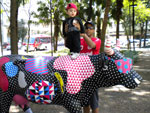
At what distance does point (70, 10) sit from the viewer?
2342mm

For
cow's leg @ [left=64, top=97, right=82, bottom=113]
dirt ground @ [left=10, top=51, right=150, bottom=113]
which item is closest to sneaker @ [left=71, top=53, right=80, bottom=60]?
cow's leg @ [left=64, top=97, right=82, bottom=113]

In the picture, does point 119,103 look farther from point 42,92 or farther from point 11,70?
point 11,70

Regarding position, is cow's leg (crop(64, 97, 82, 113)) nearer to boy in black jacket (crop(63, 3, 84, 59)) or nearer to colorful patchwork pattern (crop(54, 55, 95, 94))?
colorful patchwork pattern (crop(54, 55, 95, 94))

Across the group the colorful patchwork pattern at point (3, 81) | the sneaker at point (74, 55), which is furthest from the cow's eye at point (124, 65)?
the colorful patchwork pattern at point (3, 81)

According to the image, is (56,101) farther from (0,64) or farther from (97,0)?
(97,0)

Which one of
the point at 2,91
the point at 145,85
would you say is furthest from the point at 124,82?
the point at 145,85

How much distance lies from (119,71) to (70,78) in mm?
610

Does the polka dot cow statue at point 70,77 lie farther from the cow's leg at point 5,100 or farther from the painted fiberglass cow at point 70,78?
the cow's leg at point 5,100

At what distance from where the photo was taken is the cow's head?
6.86ft

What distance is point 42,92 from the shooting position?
7.38 feet

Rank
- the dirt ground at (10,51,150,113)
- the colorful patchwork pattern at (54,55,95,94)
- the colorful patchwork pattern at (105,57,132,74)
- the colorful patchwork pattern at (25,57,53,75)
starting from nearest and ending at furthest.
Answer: the colorful patchwork pattern at (105,57,132,74)
the colorful patchwork pattern at (54,55,95,94)
the colorful patchwork pattern at (25,57,53,75)
the dirt ground at (10,51,150,113)

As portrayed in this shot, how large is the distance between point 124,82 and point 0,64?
68.7 inches

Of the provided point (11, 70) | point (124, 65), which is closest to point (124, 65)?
point (124, 65)

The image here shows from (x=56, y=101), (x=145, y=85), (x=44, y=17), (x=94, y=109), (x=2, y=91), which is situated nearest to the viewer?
(x=56, y=101)
